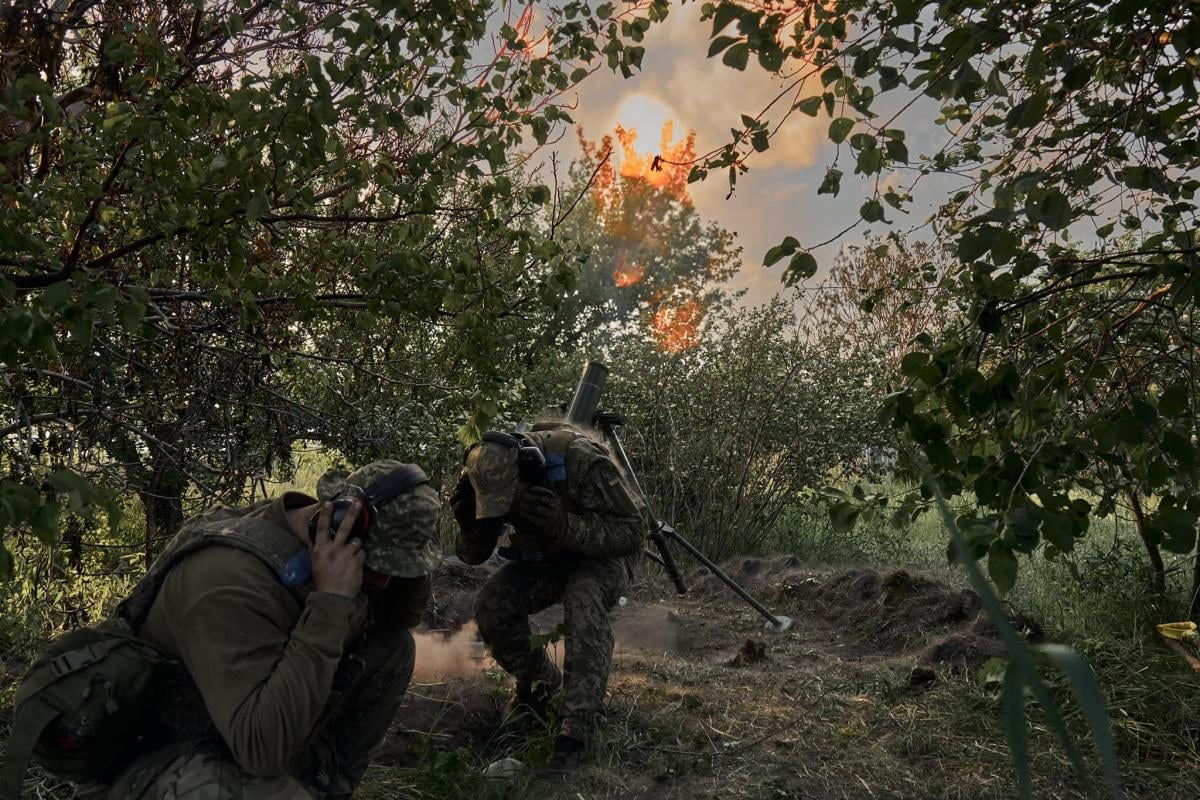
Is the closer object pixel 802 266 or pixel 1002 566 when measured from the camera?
pixel 1002 566

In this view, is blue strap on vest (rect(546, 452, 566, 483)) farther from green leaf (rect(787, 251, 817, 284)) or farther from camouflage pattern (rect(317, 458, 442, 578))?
green leaf (rect(787, 251, 817, 284))

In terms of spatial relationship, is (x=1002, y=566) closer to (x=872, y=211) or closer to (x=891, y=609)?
(x=872, y=211)

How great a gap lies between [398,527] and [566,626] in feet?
5.70

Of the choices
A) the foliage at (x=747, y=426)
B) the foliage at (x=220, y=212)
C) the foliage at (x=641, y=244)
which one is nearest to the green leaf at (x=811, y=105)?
the foliage at (x=220, y=212)

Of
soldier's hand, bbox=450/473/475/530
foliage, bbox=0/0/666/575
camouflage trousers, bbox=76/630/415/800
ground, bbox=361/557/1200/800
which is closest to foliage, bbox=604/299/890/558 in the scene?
ground, bbox=361/557/1200/800

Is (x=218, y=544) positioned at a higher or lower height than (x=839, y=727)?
higher

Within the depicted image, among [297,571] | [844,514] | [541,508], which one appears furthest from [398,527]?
[541,508]

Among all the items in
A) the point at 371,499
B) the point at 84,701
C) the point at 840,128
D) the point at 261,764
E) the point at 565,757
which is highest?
the point at 840,128

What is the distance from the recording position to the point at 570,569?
428cm

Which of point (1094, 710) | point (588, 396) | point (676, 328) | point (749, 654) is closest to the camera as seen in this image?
point (1094, 710)

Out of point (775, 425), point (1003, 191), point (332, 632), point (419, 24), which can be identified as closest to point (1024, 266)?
point (1003, 191)

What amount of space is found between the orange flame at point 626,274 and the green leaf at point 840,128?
2247 centimetres

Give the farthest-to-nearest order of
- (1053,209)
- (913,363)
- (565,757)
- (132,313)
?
(565,757)
(913,363)
(132,313)
(1053,209)

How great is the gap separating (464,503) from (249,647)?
6.74 feet
